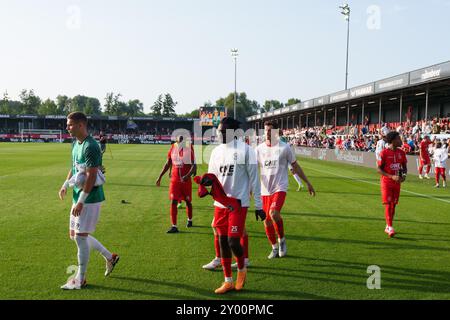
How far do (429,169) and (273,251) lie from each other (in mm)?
17813

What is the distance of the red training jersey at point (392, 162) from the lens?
8547 mm

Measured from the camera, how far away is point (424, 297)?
5262mm

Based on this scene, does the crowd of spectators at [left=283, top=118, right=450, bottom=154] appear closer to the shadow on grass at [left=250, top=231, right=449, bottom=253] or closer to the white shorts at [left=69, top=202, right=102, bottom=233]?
the shadow on grass at [left=250, top=231, right=449, bottom=253]

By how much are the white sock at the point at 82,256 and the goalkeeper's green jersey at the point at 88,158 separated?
513 mm

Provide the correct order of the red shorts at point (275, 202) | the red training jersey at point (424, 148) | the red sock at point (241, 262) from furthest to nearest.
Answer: the red training jersey at point (424, 148)
the red shorts at point (275, 202)
the red sock at point (241, 262)

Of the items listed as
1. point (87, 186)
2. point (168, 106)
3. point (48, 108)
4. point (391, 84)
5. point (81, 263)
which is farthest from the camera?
point (168, 106)

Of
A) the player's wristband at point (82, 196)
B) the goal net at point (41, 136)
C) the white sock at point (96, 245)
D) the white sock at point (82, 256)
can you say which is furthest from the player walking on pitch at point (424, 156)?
the goal net at point (41, 136)

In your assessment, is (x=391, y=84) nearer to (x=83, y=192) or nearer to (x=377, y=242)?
(x=377, y=242)

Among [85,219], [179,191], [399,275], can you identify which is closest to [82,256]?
[85,219]

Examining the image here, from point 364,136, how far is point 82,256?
31338 mm

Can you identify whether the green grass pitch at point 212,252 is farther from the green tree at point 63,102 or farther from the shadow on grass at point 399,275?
the green tree at point 63,102

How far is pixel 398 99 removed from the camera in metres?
39.9

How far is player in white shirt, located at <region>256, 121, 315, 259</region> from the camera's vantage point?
23.0 feet
